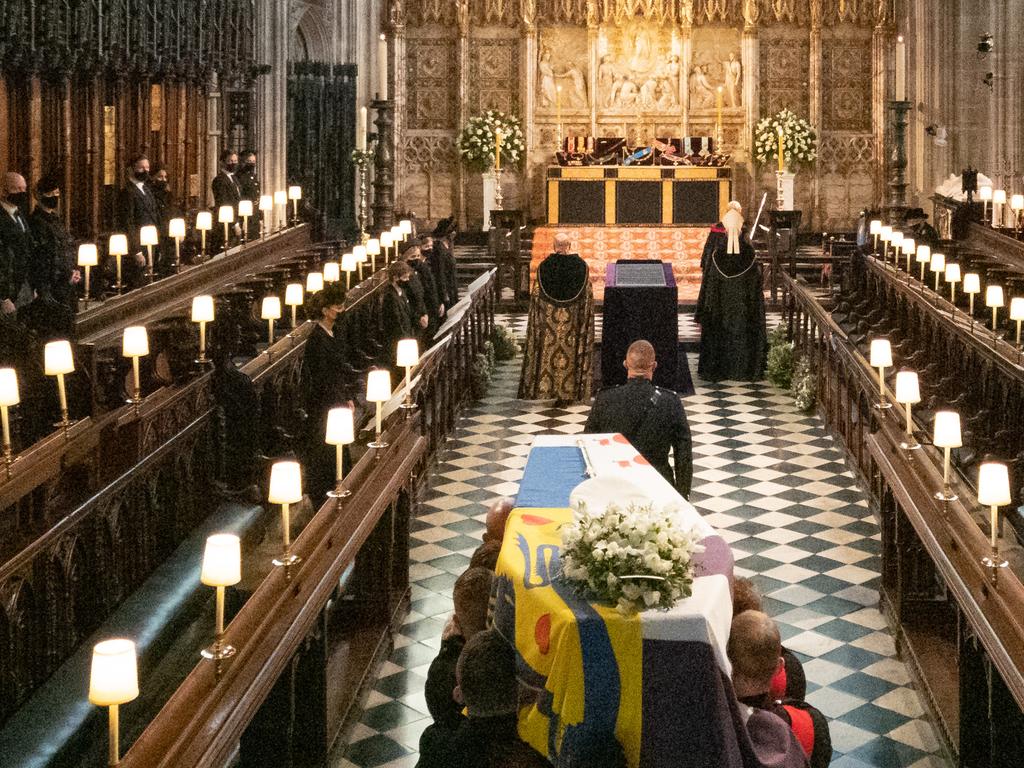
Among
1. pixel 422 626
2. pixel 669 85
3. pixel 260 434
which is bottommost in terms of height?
pixel 422 626

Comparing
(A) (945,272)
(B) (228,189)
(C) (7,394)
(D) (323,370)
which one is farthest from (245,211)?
(C) (7,394)

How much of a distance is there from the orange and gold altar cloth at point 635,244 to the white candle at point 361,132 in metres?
3.39

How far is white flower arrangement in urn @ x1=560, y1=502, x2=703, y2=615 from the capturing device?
461 cm

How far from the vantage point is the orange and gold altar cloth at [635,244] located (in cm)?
2241

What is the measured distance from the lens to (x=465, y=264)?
75.0 feet

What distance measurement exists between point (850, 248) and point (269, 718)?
1662 cm

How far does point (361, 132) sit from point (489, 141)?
219 cm

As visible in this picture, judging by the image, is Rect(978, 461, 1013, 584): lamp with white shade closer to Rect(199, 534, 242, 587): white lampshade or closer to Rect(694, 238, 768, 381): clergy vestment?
Rect(199, 534, 242, 587): white lampshade

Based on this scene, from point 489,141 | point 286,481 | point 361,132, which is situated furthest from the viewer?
point 489,141

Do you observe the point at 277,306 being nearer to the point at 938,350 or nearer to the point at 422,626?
the point at 422,626

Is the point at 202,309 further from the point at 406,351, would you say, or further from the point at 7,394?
the point at 7,394

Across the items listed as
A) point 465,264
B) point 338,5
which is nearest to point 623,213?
point 465,264

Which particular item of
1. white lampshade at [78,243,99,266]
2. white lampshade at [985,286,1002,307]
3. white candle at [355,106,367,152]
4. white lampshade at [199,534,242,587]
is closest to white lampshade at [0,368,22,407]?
white lampshade at [199,534,242,587]

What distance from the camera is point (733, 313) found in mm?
15695
